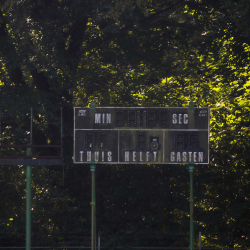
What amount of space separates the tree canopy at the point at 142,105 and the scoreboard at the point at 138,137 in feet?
11.9

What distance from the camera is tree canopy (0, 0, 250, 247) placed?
1423cm

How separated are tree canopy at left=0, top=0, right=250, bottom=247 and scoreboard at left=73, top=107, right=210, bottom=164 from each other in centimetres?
363

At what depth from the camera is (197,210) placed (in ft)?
49.9

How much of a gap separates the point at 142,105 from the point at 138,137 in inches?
182

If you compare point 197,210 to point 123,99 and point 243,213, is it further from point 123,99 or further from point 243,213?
point 123,99

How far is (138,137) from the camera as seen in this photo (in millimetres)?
10398

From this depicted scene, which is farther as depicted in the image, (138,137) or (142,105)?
(142,105)

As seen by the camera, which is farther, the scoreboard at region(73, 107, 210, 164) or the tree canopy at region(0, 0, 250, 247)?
the tree canopy at region(0, 0, 250, 247)

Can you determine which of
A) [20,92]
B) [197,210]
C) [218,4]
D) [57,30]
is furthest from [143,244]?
[218,4]

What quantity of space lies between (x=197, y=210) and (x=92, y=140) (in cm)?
655

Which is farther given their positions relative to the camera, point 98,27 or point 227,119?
point 98,27

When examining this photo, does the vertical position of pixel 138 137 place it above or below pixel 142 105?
below

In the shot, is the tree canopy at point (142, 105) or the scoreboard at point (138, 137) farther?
the tree canopy at point (142, 105)

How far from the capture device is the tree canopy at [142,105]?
1423 cm
